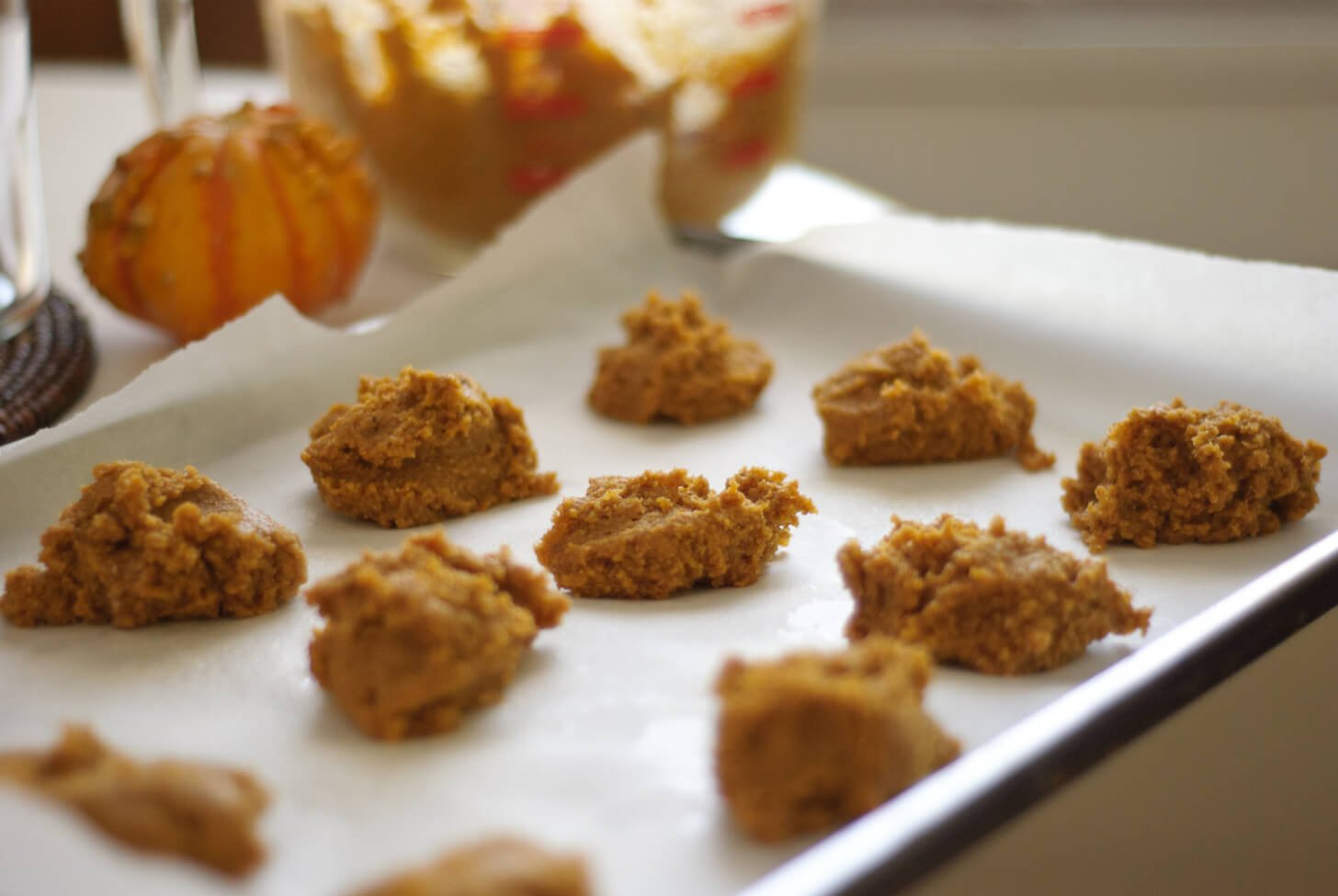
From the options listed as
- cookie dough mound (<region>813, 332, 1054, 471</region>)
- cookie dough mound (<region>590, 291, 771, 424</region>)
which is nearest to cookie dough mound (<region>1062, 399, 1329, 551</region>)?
cookie dough mound (<region>813, 332, 1054, 471</region>)

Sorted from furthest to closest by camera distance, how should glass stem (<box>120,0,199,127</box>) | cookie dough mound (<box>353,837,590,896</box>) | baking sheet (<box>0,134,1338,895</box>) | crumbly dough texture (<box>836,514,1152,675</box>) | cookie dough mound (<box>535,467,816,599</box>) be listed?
glass stem (<box>120,0,199,127</box>)
cookie dough mound (<box>535,467,816,599</box>)
crumbly dough texture (<box>836,514,1152,675</box>)
baking sheet (<box>0,134,1338,895</box>)
cookie dough mound (<box>353,837,590,896</box>)

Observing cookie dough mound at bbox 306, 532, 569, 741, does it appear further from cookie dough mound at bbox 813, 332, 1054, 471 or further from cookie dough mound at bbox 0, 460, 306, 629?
cookie dough mound at bbox 813, 332, 1054, 471

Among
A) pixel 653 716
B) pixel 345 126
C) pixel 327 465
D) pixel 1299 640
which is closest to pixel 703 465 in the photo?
pixel 327 465

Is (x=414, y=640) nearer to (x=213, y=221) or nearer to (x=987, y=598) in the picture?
(x=987, y=598)

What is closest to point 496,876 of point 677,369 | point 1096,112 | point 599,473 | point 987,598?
point 987,598

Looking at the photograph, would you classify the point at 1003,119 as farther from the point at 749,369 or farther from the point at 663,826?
the point at 663,826

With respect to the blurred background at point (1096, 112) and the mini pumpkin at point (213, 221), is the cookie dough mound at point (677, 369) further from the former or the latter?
the blurred background at point (1096, 112)
